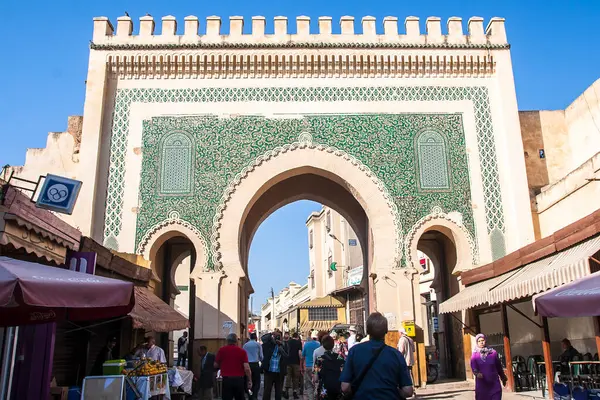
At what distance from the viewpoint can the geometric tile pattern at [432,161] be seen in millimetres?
11734

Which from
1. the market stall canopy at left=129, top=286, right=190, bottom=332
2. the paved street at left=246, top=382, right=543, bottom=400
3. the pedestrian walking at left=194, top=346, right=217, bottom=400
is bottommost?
the paved street at left=246, top=382, right=543, bottom=400

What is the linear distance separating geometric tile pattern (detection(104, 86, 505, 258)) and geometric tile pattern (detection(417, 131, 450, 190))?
14 cm

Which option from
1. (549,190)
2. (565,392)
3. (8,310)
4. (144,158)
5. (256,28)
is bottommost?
(565,392)

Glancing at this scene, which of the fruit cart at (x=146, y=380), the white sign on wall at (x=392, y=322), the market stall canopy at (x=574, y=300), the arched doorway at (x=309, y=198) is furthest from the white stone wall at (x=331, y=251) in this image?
the market stall canopy at (x=574, y=300)

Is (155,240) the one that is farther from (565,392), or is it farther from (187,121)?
(565,392)

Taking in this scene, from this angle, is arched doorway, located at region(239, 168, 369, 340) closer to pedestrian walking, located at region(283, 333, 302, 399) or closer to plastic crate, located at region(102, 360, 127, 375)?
pedestrian walking, located at region(283, 333, 302, 399)

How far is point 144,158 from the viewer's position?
38.5 feet

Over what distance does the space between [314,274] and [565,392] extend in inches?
1067

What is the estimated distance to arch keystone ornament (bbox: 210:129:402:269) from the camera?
11.4 meters

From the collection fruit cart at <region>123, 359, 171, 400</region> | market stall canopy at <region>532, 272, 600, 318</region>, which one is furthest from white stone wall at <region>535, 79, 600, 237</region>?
fruit cart at <region>123, 359, 171, 400</region>

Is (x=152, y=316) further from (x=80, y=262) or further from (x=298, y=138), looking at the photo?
(x=298, y=138)

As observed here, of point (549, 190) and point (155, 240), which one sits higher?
point (549, 190)

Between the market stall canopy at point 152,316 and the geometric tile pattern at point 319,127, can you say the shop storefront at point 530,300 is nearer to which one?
the geometric tile pattern at point 319,127

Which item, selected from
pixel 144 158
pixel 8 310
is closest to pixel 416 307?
pixel 144 158
